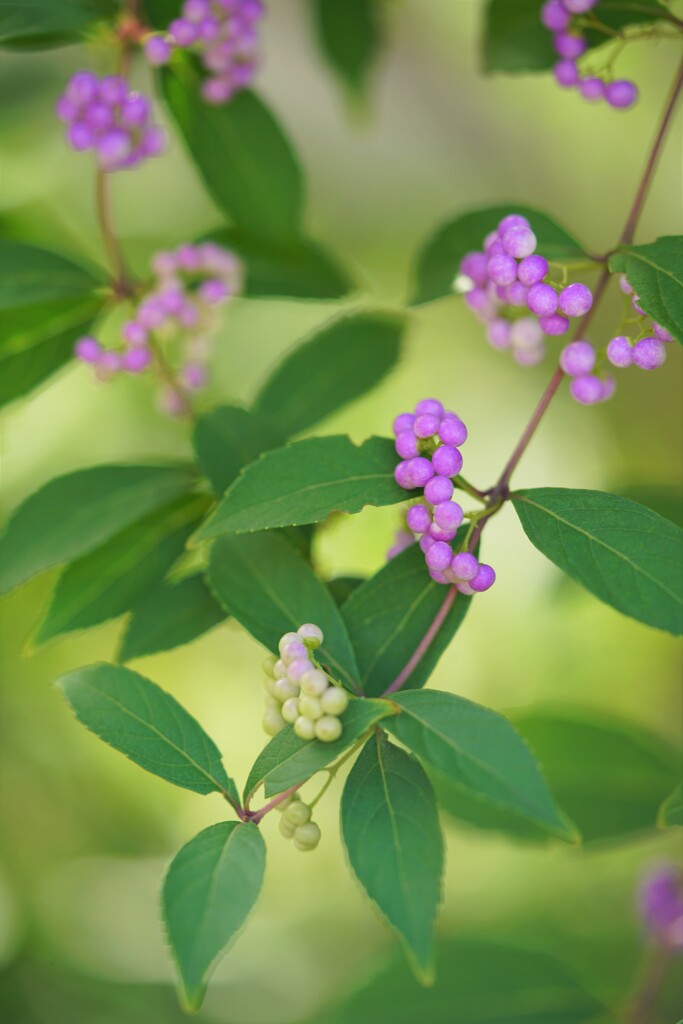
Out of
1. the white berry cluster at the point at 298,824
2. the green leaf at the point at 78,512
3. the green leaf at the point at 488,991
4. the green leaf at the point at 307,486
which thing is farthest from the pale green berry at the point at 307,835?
the green leaf at the point at 488,991

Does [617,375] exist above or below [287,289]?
below

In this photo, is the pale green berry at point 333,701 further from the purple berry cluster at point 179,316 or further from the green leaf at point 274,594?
the purple berry cluster at point 179,316

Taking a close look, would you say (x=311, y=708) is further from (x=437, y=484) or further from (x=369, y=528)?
(x=369, y=528)

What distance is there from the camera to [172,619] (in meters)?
0.97

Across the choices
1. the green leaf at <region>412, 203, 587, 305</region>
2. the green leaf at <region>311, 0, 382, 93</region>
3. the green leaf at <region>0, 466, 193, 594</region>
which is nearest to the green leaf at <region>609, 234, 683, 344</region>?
the green leaf at <region>412, 203, 587, 305</region>

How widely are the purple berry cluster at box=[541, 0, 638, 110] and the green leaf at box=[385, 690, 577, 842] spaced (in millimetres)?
625

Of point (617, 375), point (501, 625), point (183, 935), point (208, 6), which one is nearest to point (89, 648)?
point (501, 625)

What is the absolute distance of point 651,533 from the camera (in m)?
0.71

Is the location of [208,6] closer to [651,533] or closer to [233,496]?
[233,496]

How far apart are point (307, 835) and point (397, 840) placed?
10cm

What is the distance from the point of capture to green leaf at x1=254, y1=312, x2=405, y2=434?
3.74ft

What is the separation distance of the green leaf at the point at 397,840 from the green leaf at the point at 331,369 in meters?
0.50

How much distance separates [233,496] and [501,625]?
172 cm

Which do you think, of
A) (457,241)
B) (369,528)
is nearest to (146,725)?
(457,241)
